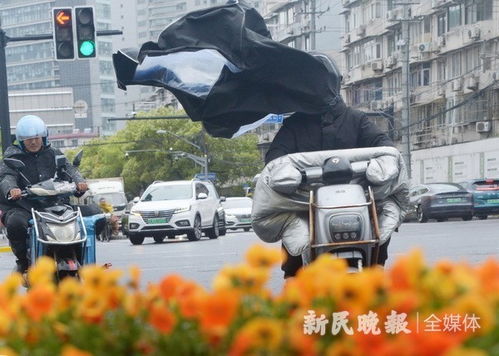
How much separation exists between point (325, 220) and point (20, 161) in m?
3.71

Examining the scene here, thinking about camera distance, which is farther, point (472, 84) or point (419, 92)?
point (419, 92)

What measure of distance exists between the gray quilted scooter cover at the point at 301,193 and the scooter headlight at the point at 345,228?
8.1 inches

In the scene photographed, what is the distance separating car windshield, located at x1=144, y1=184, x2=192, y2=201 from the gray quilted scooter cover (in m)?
24.3

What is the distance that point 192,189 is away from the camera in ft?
104

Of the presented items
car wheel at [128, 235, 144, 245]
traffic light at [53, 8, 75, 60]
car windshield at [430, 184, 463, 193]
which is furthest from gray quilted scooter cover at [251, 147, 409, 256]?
car windshield at [430, 184, 463, 193]

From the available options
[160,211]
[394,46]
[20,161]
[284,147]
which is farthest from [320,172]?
[394,46]

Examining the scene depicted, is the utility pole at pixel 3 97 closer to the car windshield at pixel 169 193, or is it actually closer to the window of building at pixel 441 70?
Answer: the car windshield at pixel 169 193

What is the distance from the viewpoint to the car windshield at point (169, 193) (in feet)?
103

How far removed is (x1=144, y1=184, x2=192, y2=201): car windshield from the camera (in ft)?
103

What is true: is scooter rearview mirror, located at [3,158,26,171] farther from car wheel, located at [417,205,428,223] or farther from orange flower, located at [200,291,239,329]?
car wheel, located at [417,205,428,223]

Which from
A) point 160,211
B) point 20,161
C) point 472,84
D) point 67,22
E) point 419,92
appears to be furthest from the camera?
point 419,92

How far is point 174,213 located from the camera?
30.3m

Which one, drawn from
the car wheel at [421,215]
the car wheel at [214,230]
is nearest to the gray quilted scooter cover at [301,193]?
the car wheel at [214,230]

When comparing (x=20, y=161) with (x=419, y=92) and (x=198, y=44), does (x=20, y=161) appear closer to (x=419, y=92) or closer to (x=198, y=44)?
(x=198, y=44)
